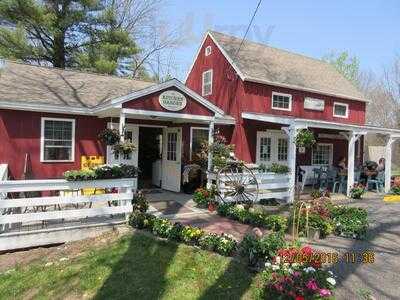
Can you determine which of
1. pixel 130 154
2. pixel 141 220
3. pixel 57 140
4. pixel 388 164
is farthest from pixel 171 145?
pixel 388 164

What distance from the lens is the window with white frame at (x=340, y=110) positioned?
19203 mm

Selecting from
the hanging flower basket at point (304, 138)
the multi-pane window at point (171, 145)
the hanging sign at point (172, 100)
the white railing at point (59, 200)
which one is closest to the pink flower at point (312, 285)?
the white railing at point (59, 200)

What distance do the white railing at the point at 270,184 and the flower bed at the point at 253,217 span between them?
148 centimetres

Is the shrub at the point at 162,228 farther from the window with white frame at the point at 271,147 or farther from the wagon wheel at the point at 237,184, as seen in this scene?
the window with white frame at the point at 271,147

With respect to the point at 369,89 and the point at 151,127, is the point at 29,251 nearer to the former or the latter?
the point at 151,127

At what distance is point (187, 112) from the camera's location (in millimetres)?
11188

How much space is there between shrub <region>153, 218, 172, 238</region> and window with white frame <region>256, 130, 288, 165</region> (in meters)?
9.04

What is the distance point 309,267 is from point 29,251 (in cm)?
530

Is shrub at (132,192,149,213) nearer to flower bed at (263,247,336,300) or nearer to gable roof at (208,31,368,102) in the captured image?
flower bed at (263,247,336,300)

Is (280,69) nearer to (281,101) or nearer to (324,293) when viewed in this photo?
(281,101)

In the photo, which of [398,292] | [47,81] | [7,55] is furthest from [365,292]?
[7,55]

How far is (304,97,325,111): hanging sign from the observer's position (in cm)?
1783

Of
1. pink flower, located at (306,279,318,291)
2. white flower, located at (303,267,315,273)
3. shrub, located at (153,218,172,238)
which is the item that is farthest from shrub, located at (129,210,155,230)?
pink flower, located at (306,279,318,291)

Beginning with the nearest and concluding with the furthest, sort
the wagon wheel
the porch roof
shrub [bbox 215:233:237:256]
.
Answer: shrub [bbox 215:233:237:256] → the wagon wheel → the porch roof
